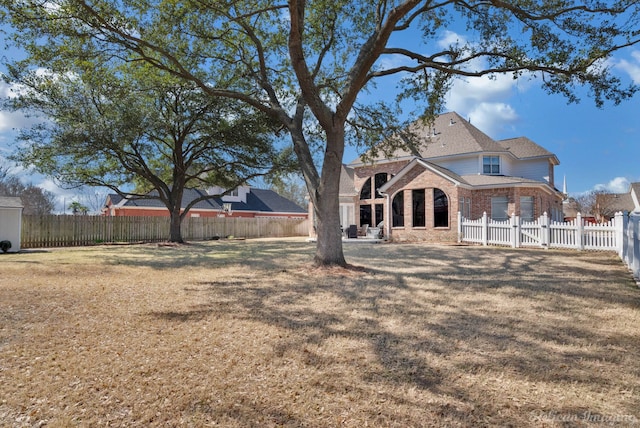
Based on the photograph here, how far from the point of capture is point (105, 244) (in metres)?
19.7

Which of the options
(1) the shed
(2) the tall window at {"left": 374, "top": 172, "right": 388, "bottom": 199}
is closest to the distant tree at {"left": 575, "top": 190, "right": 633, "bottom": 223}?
(2) the tall window at {"left": 374, "top": 172, "right": 388, "bottom": 199}

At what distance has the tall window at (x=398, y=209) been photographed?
21172 millimetres

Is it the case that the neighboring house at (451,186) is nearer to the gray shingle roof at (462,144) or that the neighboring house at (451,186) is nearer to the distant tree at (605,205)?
the gray shingle roof at (462,144)

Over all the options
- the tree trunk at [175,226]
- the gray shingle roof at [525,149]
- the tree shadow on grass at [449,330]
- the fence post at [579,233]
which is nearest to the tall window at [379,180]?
the gray shingle roof at [525,149]

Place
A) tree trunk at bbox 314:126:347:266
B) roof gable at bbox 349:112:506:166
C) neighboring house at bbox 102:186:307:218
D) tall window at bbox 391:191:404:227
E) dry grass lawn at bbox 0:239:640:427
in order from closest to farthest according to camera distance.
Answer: dry grass lawn at bbox 0:239:640:427
tree trunk at bbox 314:126:347:266
tall window at bbox 391:191:404:227
roof gable at bbox 349:112:506:166
neighboring house at bbox 102:186:307:218

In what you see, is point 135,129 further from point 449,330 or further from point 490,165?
point 490,165

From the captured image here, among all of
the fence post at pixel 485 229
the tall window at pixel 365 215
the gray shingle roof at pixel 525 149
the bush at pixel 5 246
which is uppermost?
the gray shingle roof at pixel 525 149

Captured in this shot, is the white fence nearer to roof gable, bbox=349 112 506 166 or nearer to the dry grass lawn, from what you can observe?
roof gable, bbox=349 112 506 166

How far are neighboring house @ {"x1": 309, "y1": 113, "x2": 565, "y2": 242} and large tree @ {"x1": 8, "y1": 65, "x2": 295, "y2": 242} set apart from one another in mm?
6245

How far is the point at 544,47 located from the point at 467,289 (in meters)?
7.52

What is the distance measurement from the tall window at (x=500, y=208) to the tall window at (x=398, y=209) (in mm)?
5037

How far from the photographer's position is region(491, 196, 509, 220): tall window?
19.8m

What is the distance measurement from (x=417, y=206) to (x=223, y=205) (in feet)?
71.1

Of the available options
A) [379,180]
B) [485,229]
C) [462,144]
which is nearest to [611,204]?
[462,144]
